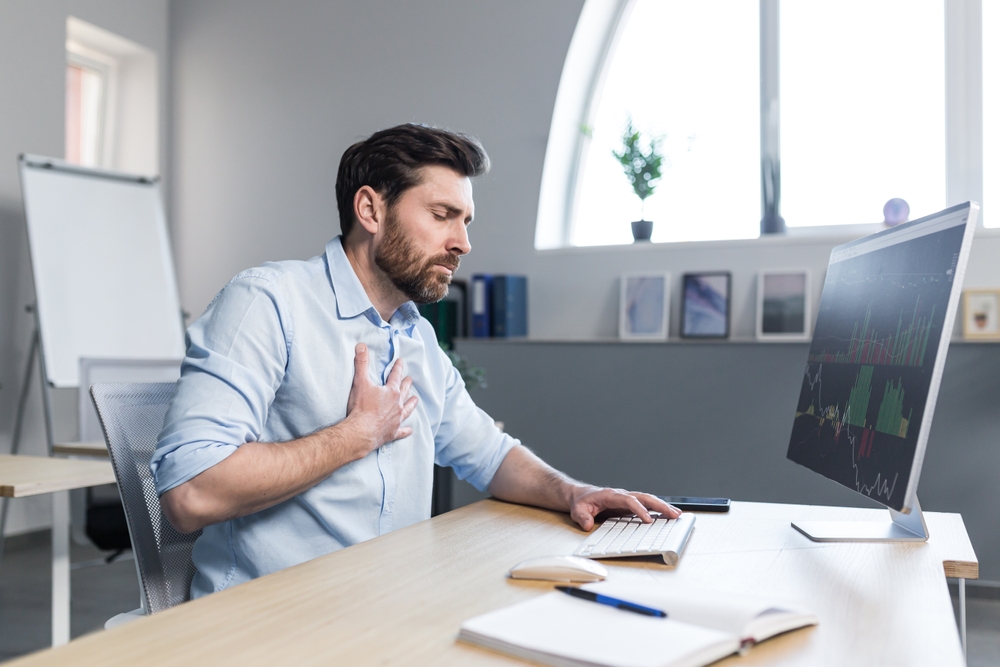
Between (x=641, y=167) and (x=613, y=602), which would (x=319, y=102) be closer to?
(x=641, y=167)

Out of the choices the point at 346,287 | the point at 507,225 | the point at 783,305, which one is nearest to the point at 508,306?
the point at 507,225

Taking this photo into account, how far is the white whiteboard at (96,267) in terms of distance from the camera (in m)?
3.75

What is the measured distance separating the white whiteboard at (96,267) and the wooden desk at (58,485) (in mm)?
1548

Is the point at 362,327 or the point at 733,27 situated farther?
the point at 733,27

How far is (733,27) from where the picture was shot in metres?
3.81

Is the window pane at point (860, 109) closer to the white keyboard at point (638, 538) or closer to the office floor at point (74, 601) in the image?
the office floor at point (74, 601)

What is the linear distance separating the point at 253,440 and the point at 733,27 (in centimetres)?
330

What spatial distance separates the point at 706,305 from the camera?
3.54m

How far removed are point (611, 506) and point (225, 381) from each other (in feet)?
2.08

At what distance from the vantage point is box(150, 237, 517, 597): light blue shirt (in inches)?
47.8

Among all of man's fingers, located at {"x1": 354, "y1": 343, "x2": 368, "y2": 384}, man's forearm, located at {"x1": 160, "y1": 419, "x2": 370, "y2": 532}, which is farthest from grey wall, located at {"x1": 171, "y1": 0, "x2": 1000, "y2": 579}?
man's forearm, located at {"x1": 160, "y1": 419, "x2": 370, "y2": 532}

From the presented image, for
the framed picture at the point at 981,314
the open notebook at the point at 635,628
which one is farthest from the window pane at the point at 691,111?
the open notebook at the point at 635,628

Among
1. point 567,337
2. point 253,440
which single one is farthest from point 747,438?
point 253,440

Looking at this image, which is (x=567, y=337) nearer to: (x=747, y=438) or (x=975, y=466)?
(x=747, y=438)
